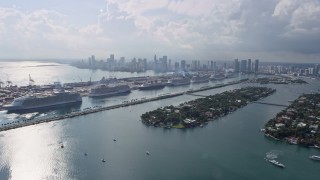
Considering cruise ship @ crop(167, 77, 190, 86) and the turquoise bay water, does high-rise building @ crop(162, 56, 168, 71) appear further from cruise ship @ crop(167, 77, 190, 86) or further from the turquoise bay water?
the turquoise bay water

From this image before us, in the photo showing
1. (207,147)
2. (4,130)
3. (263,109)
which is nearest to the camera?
(207,147)

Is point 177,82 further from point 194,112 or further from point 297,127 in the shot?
point 297,127

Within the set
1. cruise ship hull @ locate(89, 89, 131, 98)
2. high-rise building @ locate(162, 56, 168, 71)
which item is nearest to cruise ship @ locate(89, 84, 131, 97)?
cruise ship hull @ locate(89, 89, 131, 98)

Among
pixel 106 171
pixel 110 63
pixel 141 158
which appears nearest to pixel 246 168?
pixel 141 158

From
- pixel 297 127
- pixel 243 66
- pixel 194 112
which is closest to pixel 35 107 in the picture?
pixel 194 112

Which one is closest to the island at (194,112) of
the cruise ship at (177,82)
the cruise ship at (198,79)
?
the cruise ship at (177,82)

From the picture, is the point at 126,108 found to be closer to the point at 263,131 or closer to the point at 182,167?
the point at 263,131

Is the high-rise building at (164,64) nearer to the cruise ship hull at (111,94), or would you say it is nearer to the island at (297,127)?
the cruise ship hull at (111,94)
